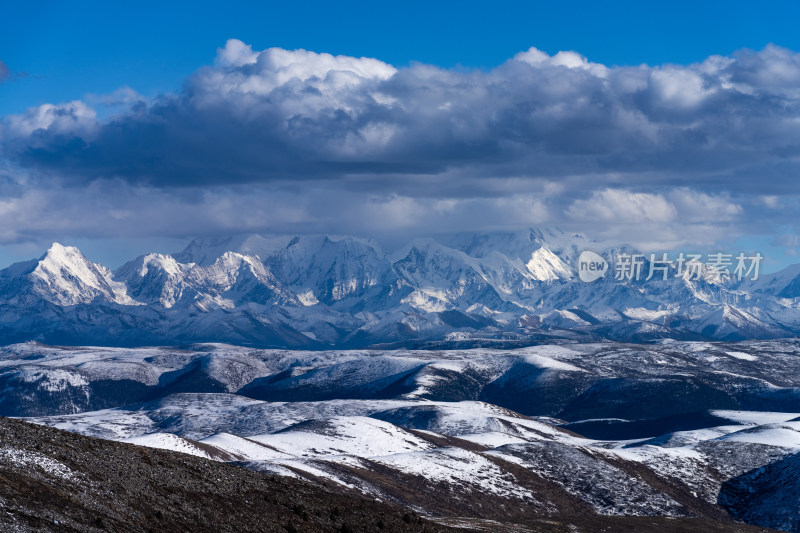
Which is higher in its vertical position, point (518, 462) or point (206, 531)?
point (206, 531)

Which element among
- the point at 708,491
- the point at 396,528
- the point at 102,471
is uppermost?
the point at 102,471

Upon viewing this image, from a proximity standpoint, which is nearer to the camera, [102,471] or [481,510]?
[102,471]

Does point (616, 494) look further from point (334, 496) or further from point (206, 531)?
point (206, 531)

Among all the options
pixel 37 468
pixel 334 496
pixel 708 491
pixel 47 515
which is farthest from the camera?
pixel 708 491

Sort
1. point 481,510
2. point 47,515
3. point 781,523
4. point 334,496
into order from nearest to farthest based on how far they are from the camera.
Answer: point 47,515 < point 334,496 < point 481,510 < point 781,523

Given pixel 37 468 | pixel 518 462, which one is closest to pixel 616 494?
pixel 518 462

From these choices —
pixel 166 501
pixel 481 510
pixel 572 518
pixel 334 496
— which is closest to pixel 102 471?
pixel 166 501

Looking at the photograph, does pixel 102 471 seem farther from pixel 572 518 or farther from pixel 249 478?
pixel 572 518

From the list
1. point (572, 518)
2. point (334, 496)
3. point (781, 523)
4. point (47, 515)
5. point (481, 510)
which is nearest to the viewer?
point (47, 515)

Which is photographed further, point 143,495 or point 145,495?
point 145,495
